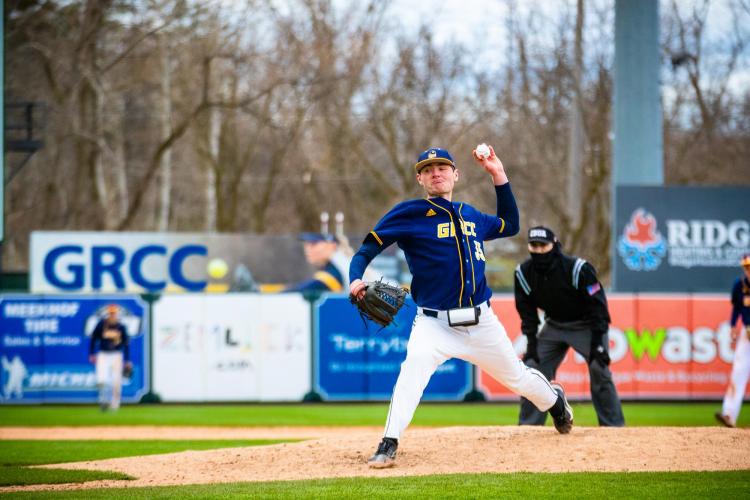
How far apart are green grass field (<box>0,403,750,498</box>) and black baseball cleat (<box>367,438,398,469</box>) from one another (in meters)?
0.28

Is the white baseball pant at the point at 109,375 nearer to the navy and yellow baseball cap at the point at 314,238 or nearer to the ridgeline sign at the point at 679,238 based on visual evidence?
the navy and yellow baseball cap at the point at 314,238

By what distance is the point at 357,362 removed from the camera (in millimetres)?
17406

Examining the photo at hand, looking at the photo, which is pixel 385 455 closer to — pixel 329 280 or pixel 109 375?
pixel 109 375

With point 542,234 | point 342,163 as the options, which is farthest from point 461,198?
Result: point 542,234

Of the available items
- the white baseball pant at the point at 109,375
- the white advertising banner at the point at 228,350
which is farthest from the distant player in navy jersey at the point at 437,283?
the white advertising banner at the point at 228,350

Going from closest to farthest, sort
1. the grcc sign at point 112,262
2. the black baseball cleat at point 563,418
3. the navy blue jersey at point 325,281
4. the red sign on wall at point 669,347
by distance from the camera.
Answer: the black baseball cleat at point 563,418 → the red sign on wall at point 669,347 → the grcc sign at point 112,262 → the navy blue jersey at point 325,281

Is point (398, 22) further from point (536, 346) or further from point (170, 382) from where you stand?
→ point (536, 346)

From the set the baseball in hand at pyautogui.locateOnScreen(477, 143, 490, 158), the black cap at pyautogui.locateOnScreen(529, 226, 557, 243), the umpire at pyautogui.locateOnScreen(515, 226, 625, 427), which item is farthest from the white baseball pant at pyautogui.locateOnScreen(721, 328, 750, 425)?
the baseball in hand at pyautogui.locateOnScreen(477, 143, 490, 158)

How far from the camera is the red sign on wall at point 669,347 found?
16.8 m

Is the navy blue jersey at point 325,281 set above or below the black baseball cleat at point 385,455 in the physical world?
above

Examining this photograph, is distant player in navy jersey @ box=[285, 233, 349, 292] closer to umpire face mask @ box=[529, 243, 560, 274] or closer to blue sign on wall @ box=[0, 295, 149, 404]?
blue sign on wall @ box=[0, 295, 149, 404]

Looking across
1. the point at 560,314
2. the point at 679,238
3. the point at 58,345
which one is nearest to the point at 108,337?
the point at 58,345

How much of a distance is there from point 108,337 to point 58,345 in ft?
6.12

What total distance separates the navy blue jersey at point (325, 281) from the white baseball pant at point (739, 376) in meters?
8.80
